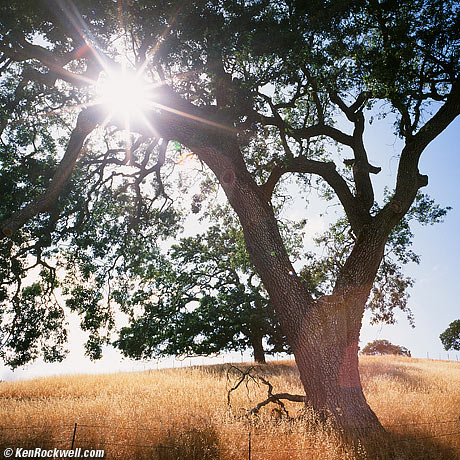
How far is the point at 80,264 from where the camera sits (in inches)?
452

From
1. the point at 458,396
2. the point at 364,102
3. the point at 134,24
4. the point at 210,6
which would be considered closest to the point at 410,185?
the point at 364,102

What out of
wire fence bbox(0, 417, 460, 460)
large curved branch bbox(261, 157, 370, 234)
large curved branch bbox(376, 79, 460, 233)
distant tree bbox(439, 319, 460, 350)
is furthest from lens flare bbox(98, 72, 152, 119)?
distant tree bbox(439, 319, 460, 350)

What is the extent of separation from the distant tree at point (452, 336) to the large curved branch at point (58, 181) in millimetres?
54399

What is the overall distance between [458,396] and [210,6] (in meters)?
14.9

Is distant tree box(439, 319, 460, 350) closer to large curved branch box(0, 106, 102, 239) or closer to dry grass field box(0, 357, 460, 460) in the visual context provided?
dry grass field box(0, 357, 460, 460)

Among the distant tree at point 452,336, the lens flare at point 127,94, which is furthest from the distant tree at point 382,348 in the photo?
the lens flare at point 127,94

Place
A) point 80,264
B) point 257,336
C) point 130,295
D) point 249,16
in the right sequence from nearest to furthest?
point 249,16 → point 80,264 → point 130,295 → point 257,336

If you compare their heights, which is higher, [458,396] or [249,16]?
[249,16]

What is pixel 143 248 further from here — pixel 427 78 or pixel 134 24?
pixel 427 78

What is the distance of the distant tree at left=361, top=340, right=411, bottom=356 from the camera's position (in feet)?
147

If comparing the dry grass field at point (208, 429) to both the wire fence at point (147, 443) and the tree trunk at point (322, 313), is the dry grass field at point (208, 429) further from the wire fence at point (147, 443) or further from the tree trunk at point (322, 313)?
the tree trunk at point (322, 313)

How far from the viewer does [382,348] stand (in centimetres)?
4638

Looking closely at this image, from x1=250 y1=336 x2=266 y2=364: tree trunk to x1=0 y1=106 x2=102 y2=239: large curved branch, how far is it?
16.1 m

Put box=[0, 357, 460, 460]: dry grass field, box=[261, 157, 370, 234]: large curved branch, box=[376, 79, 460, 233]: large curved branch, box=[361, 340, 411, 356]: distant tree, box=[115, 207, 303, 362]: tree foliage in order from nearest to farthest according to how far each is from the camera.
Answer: box=[0, 357, 460, 460]: dry grass field, box=[376, 79, 460, 233]: large curved branch, box=[261, 157, 370, 234]: large curved branch, box=[115, 207, 303, 362]: tree foliage, box=[361, 340, 411, 356]: distant tree
